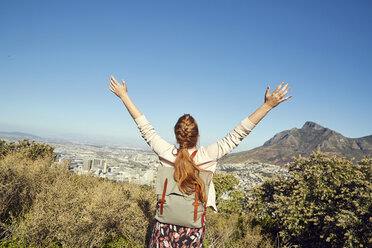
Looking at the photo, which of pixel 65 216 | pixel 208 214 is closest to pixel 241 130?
pixel 65 216

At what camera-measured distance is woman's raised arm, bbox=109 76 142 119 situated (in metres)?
1.81

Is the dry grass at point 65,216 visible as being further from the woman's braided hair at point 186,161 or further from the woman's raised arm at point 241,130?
the woman's raised arm at point 241,130

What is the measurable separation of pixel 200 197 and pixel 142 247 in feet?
10.1

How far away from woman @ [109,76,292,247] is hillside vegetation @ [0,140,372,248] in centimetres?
228

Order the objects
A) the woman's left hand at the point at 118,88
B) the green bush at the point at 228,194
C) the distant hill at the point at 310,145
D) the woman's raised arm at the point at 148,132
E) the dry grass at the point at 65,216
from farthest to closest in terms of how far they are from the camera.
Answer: the distant hill at the point at 310,145 → the green bush at the point at 228,194 → the dry grass at the point at 65,216 → the woman's left hand at the point at 118,88 → the woman's raised arm at the point at 148,132

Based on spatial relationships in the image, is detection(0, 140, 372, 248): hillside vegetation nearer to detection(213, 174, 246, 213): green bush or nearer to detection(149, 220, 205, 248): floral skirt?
detection(213, 174, 246, 213): green bush

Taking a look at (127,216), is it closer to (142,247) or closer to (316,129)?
(142,247)

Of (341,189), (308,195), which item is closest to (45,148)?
(308,195)

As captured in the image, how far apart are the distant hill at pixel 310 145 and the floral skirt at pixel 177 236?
62.1 metres

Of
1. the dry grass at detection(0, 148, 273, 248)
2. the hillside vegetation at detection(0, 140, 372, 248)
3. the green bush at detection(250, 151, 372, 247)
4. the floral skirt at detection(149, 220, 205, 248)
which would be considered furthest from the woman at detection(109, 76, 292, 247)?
the green bush at detection(250, 151, 372, 247)

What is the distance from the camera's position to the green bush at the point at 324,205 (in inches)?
195

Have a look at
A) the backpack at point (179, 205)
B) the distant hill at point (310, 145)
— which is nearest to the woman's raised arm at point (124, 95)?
the backpack at point (179, 205)

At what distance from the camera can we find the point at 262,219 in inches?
325

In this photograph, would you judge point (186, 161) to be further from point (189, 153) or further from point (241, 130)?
point (241, 130)
